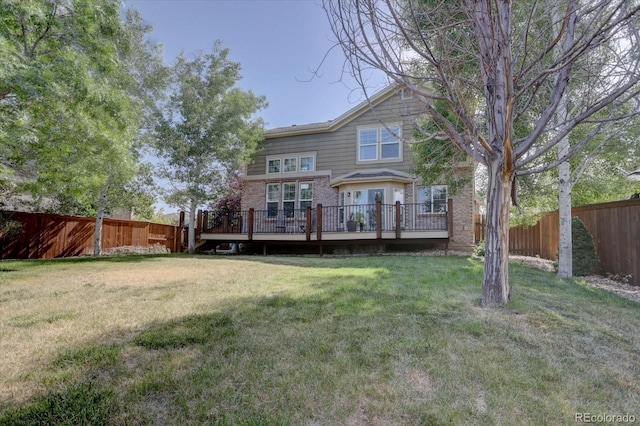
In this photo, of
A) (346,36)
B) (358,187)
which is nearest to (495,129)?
(346,36)

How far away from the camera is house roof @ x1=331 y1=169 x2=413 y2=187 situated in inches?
477

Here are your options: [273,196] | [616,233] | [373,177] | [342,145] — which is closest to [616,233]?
[616,233]

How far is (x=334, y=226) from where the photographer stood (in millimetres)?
12594

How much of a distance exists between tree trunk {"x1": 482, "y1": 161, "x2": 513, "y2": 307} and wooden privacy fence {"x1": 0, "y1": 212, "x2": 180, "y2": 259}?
42.6 ft

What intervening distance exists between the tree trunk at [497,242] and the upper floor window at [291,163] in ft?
35.7

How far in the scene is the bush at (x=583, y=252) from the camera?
729cm

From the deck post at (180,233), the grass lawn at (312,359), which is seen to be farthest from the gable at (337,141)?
the grass lawn at (312,359)

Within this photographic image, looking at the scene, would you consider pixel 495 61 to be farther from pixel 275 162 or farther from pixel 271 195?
pixel 275 162

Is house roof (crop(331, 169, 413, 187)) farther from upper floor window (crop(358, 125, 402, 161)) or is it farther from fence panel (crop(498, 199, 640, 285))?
fence panel (crop(498, 199, 640, 285))

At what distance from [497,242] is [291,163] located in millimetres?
11939

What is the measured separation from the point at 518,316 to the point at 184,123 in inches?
505

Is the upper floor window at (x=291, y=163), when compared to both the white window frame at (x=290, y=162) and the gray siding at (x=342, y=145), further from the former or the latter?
the gray siding at (x=342, y=145)

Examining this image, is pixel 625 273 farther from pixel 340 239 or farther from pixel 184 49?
pixel 184 49

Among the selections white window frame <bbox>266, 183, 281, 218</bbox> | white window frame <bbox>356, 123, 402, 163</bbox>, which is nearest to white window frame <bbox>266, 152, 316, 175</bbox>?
white window frame <bbox>266, 183, 281, 218</bbox>
